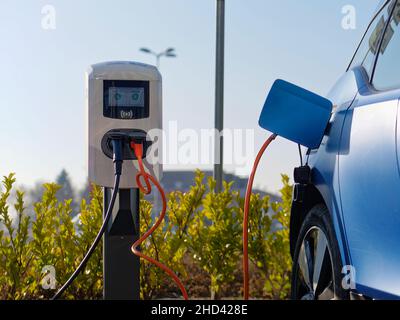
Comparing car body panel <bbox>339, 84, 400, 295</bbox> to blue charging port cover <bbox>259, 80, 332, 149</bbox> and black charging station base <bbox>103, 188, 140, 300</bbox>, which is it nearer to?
blue charging port cover <bbox>259, 80, 332, 149</bbox>

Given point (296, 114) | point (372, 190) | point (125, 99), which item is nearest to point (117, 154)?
point (125, 99)

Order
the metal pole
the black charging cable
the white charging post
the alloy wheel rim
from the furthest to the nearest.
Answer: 1. the metal pole
2. the white charging post
3. the black charging cable
4. the alloy wheel rim

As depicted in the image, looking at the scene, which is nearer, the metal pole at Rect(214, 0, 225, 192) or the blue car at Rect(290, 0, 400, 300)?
the blue car at Rect(290, 0, 400, 300)

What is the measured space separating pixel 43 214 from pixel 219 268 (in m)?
1.57

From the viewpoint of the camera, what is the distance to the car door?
2.34 m

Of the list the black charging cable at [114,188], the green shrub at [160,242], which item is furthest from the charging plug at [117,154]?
the green shrub at [160,242]

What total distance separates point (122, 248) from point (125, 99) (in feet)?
2.68

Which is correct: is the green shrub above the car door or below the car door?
below

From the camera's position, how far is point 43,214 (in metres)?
5.73

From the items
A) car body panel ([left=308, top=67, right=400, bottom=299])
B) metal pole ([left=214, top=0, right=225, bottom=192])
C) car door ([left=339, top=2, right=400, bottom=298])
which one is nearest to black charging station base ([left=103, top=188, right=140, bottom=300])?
car body panel ([left=308, top=67, right=400, bottom=299])

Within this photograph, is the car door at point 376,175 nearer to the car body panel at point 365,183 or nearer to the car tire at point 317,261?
the car body panel at point 365,183

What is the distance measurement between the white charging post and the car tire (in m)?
0.86

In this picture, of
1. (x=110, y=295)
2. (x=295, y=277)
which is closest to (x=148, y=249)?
(x=110, y=295)
